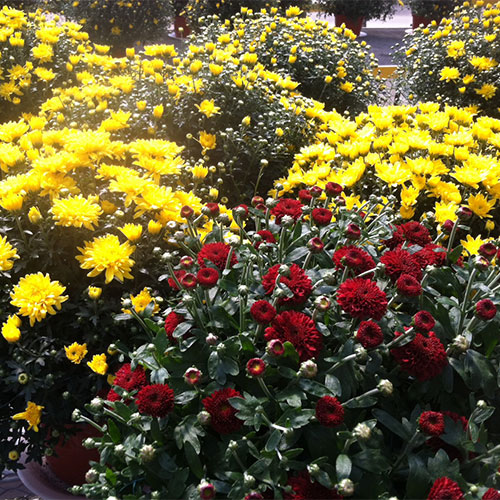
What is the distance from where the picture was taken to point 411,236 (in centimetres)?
157

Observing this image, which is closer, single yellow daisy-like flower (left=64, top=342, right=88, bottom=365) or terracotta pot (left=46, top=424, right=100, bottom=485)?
single yellow daisy-like flower (left=64, top=342, right=88, bottom=365)

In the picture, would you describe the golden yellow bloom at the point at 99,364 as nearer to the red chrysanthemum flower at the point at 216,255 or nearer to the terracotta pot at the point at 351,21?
the red chrysanthemum flower at the point at 216,255

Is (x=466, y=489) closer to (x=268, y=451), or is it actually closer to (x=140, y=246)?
(x=268, y=451)

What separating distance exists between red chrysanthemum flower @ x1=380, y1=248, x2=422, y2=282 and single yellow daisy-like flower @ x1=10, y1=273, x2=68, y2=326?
2.93 feet

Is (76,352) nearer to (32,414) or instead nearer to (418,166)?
(32,414)

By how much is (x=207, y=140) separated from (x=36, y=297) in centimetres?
124

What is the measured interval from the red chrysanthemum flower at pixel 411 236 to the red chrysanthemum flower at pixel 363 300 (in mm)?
400

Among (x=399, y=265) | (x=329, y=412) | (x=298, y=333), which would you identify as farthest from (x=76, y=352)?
(x=399, y=265)

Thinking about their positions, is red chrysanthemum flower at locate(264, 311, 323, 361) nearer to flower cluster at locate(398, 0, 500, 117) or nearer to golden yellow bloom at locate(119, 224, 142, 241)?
golden yellow bloom at locate(119, 224, 142, 241)

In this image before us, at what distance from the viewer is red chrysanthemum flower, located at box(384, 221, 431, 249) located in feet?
5.12

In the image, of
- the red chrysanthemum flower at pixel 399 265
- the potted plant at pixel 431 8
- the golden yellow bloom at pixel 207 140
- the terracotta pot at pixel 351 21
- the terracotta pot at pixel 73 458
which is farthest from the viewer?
the terracotta pot at pixel 351 21

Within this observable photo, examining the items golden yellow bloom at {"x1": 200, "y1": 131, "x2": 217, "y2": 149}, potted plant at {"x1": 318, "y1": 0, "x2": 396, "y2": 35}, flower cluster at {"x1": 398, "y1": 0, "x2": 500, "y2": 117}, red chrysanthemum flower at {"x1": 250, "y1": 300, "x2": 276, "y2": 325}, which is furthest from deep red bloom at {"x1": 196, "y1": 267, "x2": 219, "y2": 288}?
potted plant at {"x1": 318, "y1": 0, "x2": 396, "y2": 35}

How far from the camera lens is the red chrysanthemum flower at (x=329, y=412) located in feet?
3.58

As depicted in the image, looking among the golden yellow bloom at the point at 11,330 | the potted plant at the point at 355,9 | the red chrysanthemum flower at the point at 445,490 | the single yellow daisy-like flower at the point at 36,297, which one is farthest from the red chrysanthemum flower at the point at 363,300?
the potted plant at the point at 355,9
